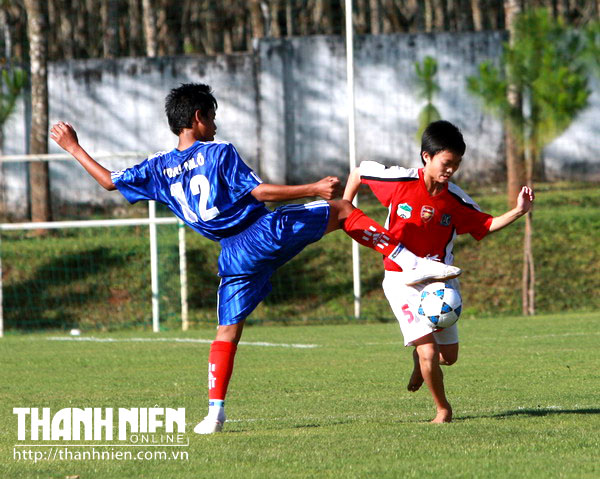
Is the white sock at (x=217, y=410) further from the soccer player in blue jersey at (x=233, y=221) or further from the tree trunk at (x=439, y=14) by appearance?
the tree trunk at (x=439, y=14)

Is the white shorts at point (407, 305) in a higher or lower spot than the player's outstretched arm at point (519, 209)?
lower

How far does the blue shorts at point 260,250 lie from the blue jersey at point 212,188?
0.30 feet

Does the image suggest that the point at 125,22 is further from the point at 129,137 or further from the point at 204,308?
the point at 204,308

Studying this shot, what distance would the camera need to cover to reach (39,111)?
2253 centimetres

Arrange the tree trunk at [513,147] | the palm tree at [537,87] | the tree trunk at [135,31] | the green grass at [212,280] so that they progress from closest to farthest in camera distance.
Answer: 1. the palm tree at [537,87]
2. the tree trunk at [513,147]
3. the green grass at [212,280]
4. the tree trunk at [135,31]

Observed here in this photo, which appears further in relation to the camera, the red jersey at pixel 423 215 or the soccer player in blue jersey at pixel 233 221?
Result: the red jersey at pixel 423 215

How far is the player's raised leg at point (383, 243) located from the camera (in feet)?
21.4

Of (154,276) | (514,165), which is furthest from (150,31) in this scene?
(154,276)

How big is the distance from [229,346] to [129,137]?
19820mm

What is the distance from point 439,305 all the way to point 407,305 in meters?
0.21

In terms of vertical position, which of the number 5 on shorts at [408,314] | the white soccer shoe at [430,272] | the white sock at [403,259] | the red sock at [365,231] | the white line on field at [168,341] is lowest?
the white line on field at [168,341]

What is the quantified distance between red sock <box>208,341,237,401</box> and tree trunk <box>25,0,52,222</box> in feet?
48.8

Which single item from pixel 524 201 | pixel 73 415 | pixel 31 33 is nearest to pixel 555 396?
pixel 524 201

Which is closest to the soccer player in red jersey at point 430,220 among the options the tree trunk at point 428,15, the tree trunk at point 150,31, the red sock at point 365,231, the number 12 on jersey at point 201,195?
the red sock at point 365,231
